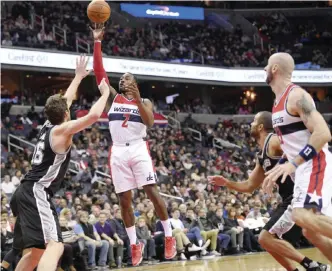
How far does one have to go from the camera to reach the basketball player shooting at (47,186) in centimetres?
624

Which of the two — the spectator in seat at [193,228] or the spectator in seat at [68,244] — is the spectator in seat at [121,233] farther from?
the spectator in seat at [193,228]

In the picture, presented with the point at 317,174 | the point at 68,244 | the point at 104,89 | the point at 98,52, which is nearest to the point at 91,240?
the point at 68,244

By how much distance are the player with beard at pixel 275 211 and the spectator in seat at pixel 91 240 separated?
18.3ft

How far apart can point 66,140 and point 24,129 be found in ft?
46.5

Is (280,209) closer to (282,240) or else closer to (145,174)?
(282,240)

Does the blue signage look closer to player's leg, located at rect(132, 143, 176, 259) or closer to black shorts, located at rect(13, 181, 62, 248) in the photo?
player's leg, located at rect(132, 143, 176, 259)

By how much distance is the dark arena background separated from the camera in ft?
44.7

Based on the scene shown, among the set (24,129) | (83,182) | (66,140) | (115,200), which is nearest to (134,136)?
(66,140)

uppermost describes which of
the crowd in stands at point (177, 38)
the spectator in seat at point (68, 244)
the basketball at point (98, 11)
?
the crowd in stands at point (177, 38)

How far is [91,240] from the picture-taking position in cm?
1202

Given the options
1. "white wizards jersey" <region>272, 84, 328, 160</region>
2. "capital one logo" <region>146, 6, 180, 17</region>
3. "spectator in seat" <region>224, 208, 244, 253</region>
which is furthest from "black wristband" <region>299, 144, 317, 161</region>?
"capital one logo" <region>146, 6, 180, 17</region>

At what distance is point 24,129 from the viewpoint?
20.1 m

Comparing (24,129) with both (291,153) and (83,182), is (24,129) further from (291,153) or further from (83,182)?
(291,153)

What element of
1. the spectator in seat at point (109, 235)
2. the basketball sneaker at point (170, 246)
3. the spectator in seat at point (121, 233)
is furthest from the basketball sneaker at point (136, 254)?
the spectator in seat at point (121, 233)
